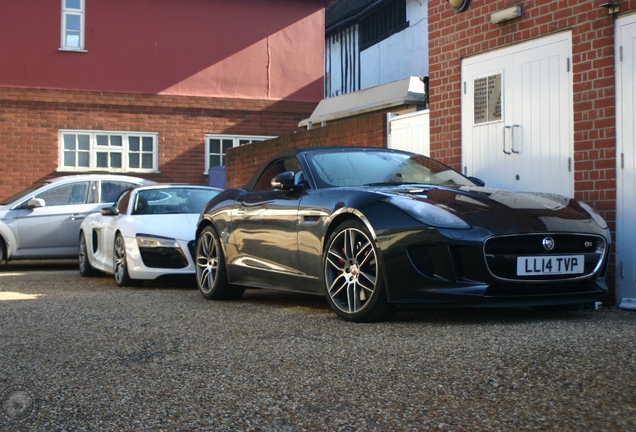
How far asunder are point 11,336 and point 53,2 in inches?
676

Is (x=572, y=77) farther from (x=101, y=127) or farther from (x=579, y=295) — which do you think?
(x=101, y=127)

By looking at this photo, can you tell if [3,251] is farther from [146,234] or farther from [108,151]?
[108,151]

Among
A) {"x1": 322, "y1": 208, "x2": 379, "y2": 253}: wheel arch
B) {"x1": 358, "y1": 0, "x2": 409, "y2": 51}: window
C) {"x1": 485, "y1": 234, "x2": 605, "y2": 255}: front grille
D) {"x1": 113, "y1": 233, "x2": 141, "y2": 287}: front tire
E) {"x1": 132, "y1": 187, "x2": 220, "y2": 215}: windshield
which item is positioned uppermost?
{"x1": 358, "y1": 0, "x2": 409, "y2": 51}: window

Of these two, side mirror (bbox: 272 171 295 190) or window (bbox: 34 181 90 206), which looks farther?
window (bbox: 34 181 90 206)

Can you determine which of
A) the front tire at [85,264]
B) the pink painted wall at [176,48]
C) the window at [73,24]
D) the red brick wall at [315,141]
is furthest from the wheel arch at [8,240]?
the window at [73,24]

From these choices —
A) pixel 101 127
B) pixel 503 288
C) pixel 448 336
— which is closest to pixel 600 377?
pixel 448 336

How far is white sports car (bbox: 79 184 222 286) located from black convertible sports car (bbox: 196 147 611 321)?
2.51 metres

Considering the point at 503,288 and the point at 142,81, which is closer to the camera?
the point at 503,288

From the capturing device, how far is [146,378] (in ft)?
14.1

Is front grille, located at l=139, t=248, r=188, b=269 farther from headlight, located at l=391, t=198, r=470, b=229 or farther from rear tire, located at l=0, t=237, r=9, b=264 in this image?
rear tire, located at l=0, t=237, r=9, b=264

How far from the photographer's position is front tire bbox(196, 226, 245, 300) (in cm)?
809

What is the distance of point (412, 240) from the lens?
5.73 m

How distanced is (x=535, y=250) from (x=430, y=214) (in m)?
0.75

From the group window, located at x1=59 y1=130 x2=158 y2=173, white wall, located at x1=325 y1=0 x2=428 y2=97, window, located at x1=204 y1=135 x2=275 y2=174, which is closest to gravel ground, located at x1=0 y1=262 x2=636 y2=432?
window, located at x1=59 y1=130 x2=158 y2=173
